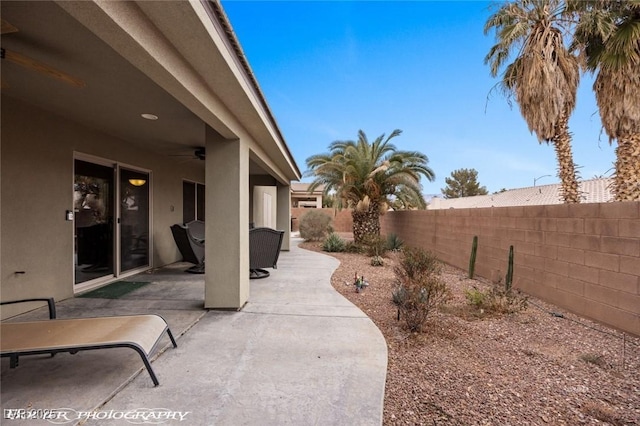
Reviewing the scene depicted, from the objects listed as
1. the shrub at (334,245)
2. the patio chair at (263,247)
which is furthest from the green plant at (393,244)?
the patio chair at (263,247)

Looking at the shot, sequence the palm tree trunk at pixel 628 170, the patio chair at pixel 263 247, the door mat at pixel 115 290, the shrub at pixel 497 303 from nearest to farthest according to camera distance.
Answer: the shrub at pixel 497 303 < the door mat at pixel 115 290 < the palm tree trunk at pixel 628 170 < the patio chair at pixel 263 247

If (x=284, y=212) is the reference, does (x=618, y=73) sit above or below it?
above

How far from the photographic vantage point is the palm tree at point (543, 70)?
284 inches

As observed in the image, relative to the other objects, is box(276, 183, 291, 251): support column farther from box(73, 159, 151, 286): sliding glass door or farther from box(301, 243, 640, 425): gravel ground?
box(301, 243, 640, 425): gravel ground

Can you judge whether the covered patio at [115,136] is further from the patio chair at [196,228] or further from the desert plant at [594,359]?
the desert plant at [594,359]

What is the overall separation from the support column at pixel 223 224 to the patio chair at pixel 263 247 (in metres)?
1.78

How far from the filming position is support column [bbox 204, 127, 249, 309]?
15.6ft

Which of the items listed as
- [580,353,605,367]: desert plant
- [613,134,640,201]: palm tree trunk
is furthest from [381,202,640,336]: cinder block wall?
[613,134,640,201]: palm tree trunk

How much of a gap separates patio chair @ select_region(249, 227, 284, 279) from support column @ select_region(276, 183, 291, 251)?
4778mm

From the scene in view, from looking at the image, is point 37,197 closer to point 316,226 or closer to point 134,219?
point 134,219

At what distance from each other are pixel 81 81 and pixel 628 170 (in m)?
9.32

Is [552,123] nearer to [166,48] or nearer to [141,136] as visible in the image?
[166,48]

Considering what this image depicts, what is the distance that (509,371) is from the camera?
3.14 metres

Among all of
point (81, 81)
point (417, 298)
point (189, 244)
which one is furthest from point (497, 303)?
point (81, 81)
